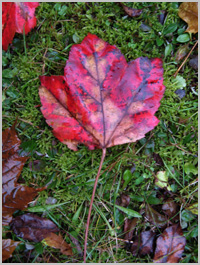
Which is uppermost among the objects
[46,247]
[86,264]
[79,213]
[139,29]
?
[139,29]

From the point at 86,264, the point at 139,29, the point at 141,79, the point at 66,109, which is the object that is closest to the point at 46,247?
the point at 86,264

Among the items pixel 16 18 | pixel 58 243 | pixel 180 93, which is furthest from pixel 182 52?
pixel 58 243

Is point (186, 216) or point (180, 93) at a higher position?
point (180, 93)

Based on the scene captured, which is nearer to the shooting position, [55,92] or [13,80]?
[55,92]

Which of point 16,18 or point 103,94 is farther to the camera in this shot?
point 16,18

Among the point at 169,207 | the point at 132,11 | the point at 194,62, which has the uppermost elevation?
the point at 132,11

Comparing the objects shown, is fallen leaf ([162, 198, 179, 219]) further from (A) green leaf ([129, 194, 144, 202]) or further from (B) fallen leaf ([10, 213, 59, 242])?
(B) fallen leaf ([10, 213, 59, 242])

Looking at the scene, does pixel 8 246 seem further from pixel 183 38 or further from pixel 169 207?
pixel 183 38

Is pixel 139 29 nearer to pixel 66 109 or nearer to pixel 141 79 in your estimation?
pixel 141 79

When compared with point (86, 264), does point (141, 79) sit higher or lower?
higher
